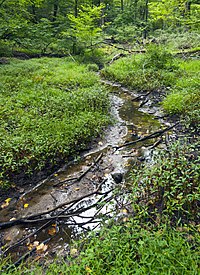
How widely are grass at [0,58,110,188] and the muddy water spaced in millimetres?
428

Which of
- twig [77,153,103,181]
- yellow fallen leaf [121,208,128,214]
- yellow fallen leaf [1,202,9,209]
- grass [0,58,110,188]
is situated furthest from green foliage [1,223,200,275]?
grass [0,58,110,188]

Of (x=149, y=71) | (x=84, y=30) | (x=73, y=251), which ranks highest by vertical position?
(x=84, y=30)

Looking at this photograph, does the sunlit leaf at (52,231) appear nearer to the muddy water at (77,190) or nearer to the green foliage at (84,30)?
the muddy water at (77,190)

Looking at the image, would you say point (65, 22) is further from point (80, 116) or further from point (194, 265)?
point (194, 265)

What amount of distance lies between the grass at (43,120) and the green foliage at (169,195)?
2.22 m

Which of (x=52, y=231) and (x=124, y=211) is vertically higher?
(x=124, y=211)

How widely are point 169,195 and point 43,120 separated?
383 centimetres

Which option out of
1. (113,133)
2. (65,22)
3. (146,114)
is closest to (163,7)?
(65,22)

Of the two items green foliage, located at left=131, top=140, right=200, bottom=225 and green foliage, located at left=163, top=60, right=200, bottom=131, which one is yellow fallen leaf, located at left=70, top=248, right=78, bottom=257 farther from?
green foliage, located at left=163, top=60, right=200, bottom=131

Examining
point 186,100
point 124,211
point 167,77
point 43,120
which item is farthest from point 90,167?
point 167,77

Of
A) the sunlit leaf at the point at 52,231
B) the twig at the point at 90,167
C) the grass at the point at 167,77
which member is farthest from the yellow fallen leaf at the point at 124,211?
the grass at the point at 167,77

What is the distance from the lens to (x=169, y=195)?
3.33 metres

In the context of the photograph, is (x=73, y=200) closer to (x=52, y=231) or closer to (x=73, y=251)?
(x=52, y=231)

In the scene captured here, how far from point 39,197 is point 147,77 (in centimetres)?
772
